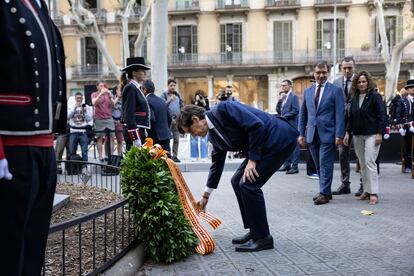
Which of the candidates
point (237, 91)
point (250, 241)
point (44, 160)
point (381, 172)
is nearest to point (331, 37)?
point (237, 91)

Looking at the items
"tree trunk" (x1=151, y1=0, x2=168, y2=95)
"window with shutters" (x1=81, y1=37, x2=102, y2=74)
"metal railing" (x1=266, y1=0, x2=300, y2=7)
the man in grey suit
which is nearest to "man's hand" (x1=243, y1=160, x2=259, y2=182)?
the man in grey suit

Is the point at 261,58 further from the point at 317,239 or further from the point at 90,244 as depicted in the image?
the point at 90,244

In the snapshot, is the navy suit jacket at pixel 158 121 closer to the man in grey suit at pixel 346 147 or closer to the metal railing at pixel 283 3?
the man in grey suit at pixel 346 147

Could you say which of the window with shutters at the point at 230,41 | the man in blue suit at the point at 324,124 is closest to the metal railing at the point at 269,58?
the window with shutters at the point at 230,41

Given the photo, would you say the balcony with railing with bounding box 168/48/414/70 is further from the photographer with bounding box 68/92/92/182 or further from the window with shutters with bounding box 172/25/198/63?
the photographer with bounding box 68/92/92/182

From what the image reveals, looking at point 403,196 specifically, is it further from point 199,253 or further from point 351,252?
point 199,253

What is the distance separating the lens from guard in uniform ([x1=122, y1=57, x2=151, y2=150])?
23.8ft

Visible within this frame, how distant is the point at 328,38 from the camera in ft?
132

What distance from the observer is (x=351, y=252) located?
191 inches

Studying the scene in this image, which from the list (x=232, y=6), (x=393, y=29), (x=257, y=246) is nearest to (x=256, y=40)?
(x=232, y=6)

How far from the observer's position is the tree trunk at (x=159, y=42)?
14.6 meters

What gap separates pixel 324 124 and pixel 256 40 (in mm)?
33919

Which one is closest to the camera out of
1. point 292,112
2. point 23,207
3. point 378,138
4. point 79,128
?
point 23,207

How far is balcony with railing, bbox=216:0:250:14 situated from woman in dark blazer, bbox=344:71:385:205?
3381 centimetres
